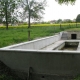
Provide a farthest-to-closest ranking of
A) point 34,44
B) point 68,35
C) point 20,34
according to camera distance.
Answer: point 20,34 < point 68,35 < point 34,44

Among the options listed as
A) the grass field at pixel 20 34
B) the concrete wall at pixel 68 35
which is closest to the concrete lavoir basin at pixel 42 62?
the grass field at pixel 20 34

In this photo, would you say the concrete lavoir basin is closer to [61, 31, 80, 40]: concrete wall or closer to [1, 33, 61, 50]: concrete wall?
[1, 33, 61, 50]: concrete wall

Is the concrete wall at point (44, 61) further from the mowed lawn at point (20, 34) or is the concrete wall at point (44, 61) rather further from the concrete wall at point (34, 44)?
the mowed lawn at point (20, 34)

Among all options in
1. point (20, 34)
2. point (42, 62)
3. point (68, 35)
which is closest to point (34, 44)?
point (42, 62)

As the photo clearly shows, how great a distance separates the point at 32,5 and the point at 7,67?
112ft

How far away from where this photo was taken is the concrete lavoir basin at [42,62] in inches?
289

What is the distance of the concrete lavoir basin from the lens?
7.35 meters

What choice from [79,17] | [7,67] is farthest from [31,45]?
[79,17]

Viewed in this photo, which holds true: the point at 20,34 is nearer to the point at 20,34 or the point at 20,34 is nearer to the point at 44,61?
the point at 20,34

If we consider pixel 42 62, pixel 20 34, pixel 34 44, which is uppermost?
pixel 34 44

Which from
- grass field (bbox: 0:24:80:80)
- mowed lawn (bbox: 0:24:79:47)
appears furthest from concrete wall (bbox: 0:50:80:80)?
mowed lawn (bbox: 0:24:79:47)

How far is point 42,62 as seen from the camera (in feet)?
25.1

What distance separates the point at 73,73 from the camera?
24.5 feet

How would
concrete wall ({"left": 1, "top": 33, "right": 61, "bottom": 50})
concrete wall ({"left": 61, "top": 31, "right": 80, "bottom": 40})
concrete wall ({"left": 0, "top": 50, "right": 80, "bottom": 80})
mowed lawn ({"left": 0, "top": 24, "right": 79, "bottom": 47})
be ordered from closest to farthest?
concrete wall ({"left": 0, "top": 50, "right": 80, "bottom": 80})
concrete wall ({"left": 1, "top": 33, "right": 61, "bottom": 50})
mowed lawn ({"left": 0, "top": 24, "right": 79, "bottom": 47})
concrete wall ({"left": 61, "top": 31, "right": 80, "bottom": 40})
